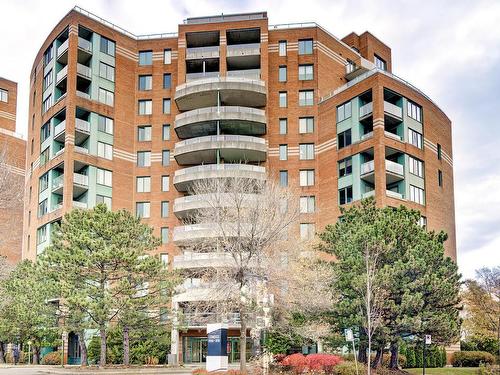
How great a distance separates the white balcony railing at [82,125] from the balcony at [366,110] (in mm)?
24856

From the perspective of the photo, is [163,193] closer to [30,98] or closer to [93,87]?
[93,87]

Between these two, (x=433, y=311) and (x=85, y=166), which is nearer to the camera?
(x=433, y=311)

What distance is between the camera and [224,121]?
61438mm

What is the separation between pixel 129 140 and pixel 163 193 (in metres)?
6.28

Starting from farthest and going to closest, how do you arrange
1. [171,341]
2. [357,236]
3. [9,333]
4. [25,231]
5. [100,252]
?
1. [25,231]
2. [171,341]
3. [9,333]
4. [100,252]
5. [357,236]

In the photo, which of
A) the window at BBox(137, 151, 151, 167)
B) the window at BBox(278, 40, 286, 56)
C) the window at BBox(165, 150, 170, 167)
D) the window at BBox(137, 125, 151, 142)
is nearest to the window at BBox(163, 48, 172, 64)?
the window at BBox(137, 125, 151, 142)

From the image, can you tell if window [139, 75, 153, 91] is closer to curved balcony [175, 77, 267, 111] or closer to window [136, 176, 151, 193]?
curved balcony [175, 77, 267, 111]

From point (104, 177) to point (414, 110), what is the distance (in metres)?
28.8

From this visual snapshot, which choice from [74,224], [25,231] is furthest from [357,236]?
[25,231]

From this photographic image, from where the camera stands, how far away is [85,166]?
6053cm

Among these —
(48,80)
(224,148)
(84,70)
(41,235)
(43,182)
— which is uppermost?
(48,80)

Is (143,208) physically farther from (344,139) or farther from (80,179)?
(344,139)

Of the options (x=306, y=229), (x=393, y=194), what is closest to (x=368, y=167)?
(x=393, y=194)

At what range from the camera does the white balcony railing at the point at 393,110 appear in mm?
55625
